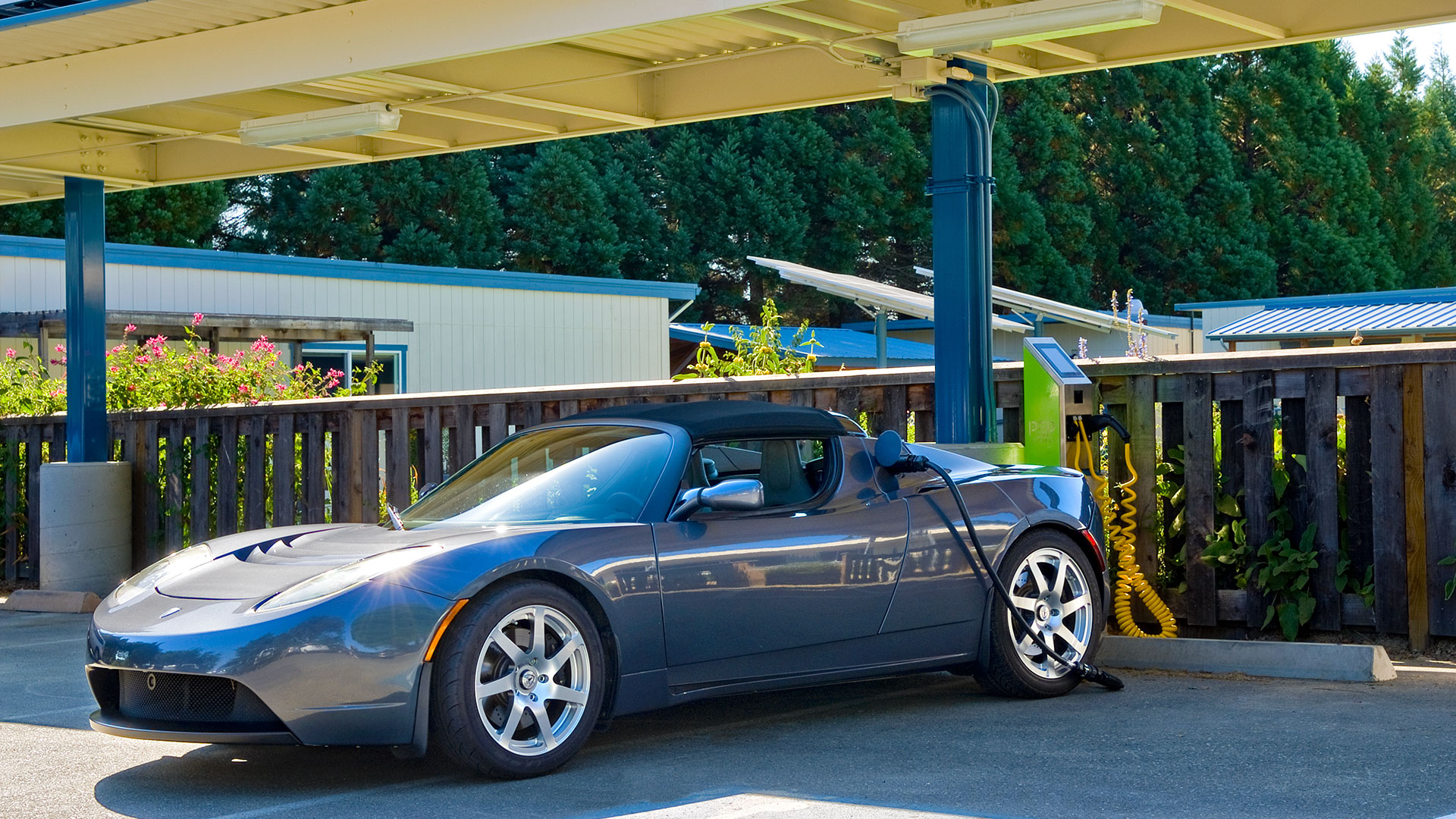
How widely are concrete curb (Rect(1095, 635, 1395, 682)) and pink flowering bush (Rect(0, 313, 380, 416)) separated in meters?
7.61

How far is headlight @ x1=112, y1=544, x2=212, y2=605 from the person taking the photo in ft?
19.0

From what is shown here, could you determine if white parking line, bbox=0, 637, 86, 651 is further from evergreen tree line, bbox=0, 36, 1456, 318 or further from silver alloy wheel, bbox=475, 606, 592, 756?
evergreen tree line, bbox=0, 36, 1456, 318

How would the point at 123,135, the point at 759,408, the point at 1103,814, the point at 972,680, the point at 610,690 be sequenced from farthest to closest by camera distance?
the point at 123,135 < the point at 972,680 < the point at 759,408 < the point at 610,690 < the point at 1103,814

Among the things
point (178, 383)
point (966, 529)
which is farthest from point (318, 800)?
point (178, 383)

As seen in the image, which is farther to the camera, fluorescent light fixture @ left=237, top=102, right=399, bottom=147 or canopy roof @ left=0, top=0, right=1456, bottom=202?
fluorescent light fixture @ left=237, top=102, right=399, bottom=147

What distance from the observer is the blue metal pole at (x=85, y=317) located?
11805 millimetres

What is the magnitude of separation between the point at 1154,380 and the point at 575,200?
38275 millimetres

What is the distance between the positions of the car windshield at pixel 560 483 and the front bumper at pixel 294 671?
0.85 metres

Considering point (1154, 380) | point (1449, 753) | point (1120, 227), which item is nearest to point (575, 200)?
point (1120, 227)

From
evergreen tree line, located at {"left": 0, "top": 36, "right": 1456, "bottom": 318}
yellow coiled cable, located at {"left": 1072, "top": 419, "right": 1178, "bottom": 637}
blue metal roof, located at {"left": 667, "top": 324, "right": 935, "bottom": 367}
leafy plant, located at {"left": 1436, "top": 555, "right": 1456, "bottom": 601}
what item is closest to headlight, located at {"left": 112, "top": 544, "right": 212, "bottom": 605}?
yellow coiled cable, located at {"left": 1072, "top": 419, "right": 1178, "bottom": 637}

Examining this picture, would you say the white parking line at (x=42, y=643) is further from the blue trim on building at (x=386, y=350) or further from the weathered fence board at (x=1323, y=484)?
the blue trim on building at (x=386, y=350)

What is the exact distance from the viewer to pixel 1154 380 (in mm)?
8258

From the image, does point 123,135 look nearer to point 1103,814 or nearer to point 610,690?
point 610,690

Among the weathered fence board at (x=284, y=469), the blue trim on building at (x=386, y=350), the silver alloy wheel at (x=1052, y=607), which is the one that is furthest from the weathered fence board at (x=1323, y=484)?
the blue trim on building at (x=386, y=350)
